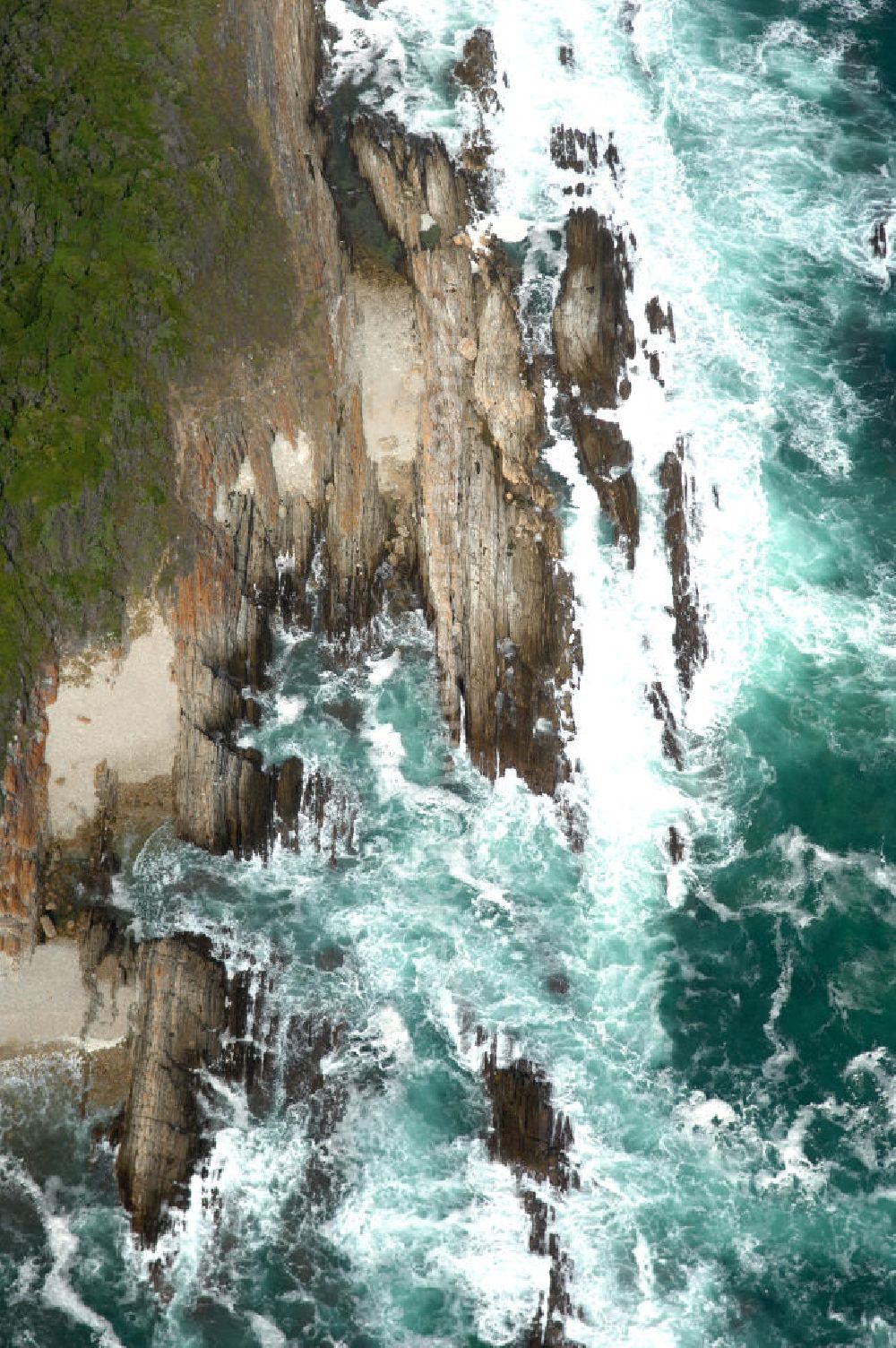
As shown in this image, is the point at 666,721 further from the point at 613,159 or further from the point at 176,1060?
the point at 613,159

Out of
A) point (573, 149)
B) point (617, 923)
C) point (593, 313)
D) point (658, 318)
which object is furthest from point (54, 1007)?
point (573, 149)

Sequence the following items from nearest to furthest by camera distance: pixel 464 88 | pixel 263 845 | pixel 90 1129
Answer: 1. pixel 90 1129
2. pixel 263 845
3. pixel 464 88

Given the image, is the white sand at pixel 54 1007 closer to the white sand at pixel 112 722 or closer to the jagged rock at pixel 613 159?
the white sand at pixel 112 722

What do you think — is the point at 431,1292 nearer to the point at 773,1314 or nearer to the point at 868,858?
the point at 773,1314

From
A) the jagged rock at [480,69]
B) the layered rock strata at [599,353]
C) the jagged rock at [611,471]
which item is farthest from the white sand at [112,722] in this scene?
the jagged rock at [480,69]

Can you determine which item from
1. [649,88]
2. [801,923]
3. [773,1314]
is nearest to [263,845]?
[801,923]

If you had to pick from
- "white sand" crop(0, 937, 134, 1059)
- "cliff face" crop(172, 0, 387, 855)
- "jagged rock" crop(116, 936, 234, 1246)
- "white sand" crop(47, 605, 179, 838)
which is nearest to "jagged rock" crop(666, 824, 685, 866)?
"cliff face" crop(172, 0, 387, 855)
